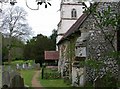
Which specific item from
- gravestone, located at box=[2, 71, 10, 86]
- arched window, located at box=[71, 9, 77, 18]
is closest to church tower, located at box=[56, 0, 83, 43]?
arched window, located at box=[71, 9, 77, 18]

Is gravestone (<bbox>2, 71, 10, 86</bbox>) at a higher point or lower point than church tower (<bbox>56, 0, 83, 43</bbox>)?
lower

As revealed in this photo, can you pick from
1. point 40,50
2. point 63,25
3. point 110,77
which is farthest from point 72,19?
point 110,77

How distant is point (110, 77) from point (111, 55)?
135cm

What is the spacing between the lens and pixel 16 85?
45.1 feet

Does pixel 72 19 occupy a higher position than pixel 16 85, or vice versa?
pixel 72 19

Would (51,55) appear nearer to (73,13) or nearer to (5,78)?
(73,13)

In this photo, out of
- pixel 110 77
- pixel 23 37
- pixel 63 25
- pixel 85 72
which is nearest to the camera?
pixel 110 77

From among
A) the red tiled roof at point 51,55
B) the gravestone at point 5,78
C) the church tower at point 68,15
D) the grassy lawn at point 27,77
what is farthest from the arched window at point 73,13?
the gravestone at point 5,78

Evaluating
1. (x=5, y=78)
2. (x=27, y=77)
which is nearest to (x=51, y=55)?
(x=27, y=77)

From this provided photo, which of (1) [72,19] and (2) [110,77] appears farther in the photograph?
(1) [72,19]

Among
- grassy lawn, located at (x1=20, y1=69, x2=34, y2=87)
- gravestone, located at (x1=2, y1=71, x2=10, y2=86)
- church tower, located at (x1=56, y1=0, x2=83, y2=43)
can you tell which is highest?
church tower, located at (x1=56, y1=0, x2=83, y2=43)

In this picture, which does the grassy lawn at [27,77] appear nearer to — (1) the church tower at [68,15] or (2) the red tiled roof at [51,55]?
(2) the red tiled roof at [51,55]

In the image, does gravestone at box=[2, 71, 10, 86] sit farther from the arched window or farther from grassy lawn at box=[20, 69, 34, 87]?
the arched window

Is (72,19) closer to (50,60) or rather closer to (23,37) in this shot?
(50,60)
